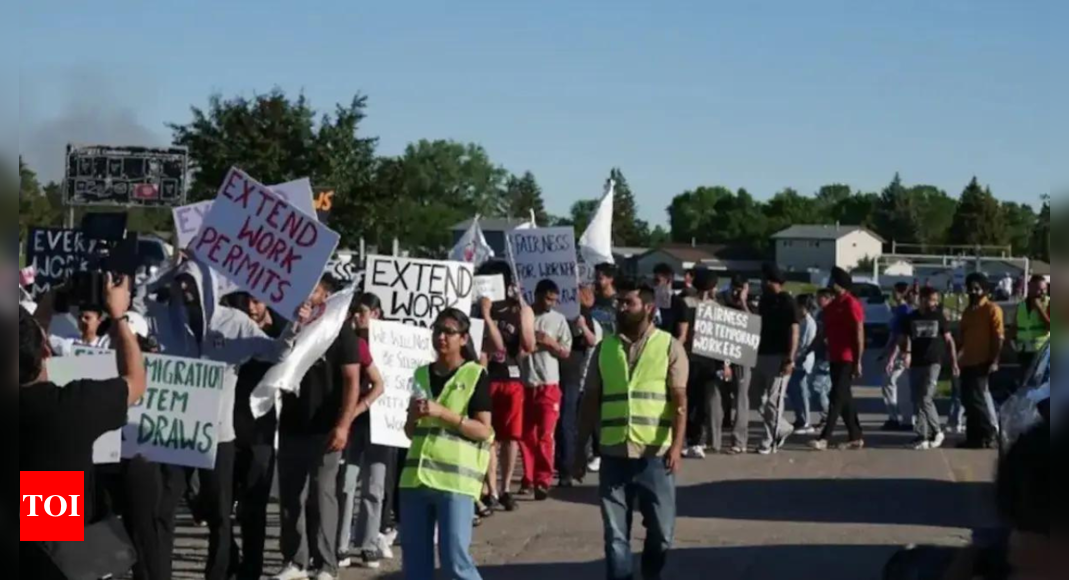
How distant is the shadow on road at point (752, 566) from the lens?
10.7m

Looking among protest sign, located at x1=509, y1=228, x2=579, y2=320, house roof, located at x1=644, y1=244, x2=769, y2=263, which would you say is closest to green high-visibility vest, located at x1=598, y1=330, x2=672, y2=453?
protest sign, located at x1=509, y1=228, x2=579, y2=320

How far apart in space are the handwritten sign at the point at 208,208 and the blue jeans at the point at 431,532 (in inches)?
97.6

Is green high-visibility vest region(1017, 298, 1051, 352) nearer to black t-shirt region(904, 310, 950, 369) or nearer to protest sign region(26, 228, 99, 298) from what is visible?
Answer: black t-shirt region(904, 310, 950, 369)

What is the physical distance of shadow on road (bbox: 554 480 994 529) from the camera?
13.0m

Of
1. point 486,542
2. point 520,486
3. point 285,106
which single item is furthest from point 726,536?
point 285,106

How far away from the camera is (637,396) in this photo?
31.7 ft

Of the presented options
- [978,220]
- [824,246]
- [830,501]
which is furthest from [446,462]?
[824,246]

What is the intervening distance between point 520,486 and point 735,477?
2288mm

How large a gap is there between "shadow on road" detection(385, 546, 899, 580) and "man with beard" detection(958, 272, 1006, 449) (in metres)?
6.21

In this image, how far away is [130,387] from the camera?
594cm

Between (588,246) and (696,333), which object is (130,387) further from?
(588,246)

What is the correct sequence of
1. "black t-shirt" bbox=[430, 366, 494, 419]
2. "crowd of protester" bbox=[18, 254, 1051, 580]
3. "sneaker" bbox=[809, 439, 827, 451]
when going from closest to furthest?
"crowd of protester" bbox=[18, 254, 1051, 580]
"black t-shirt" bbox=[430, 366, 494, 419]
"sneaker" bbox=[809, 439, 827, 451]

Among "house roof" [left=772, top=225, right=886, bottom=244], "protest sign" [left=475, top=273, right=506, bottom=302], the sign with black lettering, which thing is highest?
"house roof" [left=772, top=225, right=886, bottom=244]

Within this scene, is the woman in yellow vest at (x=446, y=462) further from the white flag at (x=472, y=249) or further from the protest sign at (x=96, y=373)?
the white flag at (x=472, y=249)
